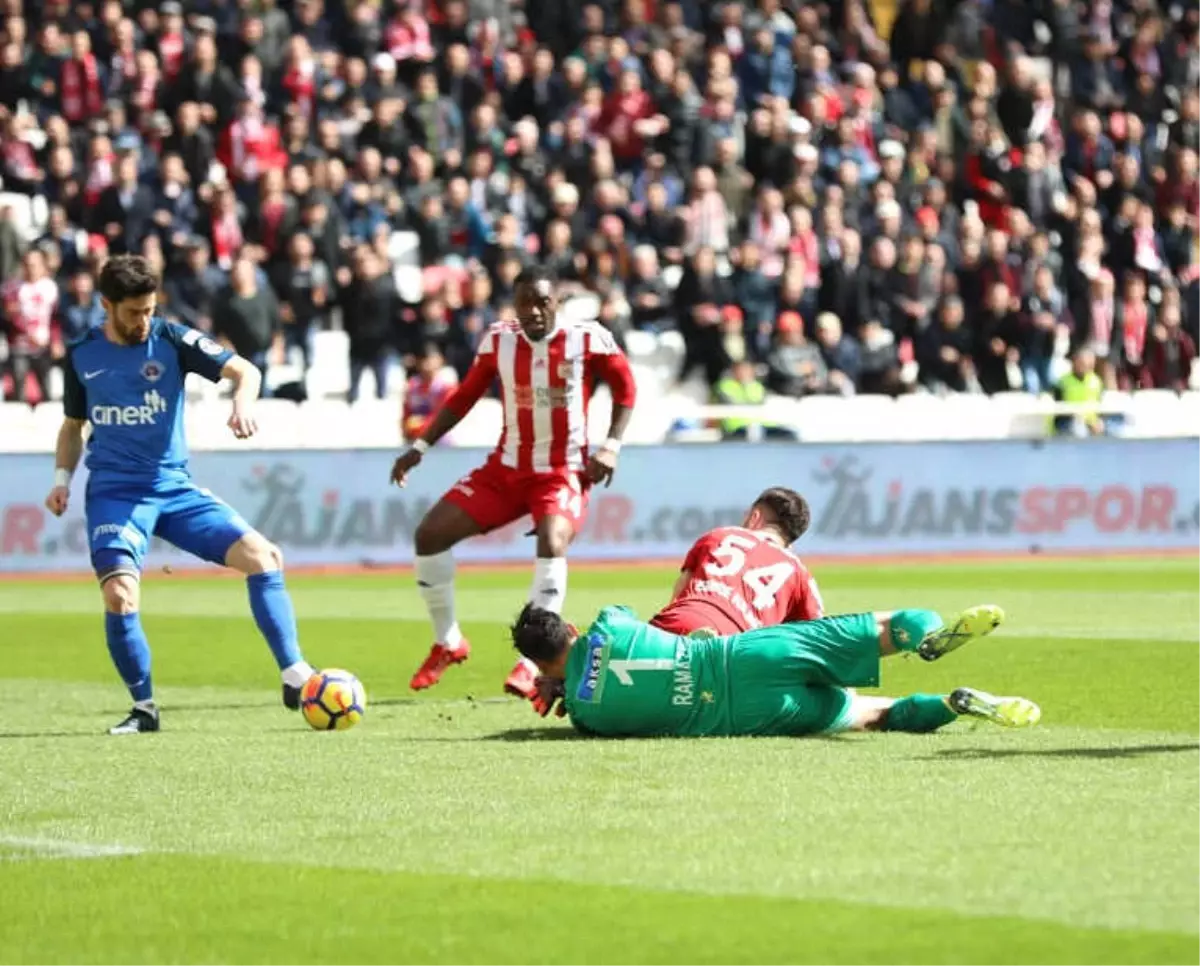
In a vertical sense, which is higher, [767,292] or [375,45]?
[375,45]

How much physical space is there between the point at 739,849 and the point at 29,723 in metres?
5.57

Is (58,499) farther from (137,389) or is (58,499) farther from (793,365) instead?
(793,365)

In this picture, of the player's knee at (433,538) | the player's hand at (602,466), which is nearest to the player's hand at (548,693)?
the player's hand at (602,466)

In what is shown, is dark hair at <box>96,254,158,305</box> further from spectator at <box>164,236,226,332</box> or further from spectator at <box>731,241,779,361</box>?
spectator at <box>731,241,779,361</box>

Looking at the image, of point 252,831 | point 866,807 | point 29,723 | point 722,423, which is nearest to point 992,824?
point 866,807

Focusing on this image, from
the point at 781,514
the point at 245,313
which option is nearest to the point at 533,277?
the point at 781,514

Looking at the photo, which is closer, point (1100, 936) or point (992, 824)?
point (1100, 936)

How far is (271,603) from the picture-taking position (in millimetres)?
11656

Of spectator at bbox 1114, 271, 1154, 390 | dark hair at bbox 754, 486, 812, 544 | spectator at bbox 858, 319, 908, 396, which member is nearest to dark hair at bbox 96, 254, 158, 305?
dark hair at bbox 754, 486, 812, 544

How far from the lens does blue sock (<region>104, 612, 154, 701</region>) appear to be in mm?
11492

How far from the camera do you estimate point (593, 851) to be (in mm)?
7422

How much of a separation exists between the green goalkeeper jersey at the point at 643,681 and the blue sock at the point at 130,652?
2.22 meters

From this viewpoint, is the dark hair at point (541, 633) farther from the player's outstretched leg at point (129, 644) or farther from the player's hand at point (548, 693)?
the player's outstretched leg at point (129, 644)

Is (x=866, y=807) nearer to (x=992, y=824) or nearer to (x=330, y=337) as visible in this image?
(x=992, y=824)
